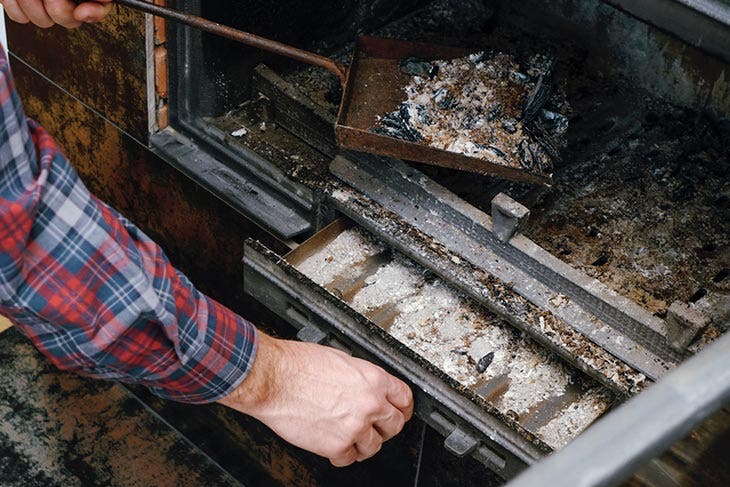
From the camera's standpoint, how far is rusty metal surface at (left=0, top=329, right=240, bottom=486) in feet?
10.2

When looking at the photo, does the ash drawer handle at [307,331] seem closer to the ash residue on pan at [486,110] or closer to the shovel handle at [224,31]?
the ash residue on pan at [486,110]

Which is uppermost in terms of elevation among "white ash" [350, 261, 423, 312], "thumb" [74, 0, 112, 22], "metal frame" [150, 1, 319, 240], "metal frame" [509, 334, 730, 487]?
"metal frame" [509, 334, 730, 487]

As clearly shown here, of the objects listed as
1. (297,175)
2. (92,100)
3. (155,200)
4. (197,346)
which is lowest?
(155,200)

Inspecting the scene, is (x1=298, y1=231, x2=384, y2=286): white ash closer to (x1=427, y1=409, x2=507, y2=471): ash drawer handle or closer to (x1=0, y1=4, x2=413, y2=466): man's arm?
(x1=0, y1=4, x2=413, y2=466): man's arm

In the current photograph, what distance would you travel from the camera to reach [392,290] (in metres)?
2.17

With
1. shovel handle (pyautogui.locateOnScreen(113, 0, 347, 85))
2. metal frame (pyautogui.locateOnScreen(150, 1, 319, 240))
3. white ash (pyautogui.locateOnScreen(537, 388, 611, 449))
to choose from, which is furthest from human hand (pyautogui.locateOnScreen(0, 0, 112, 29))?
white ash (pyautogui.locateOnScreen(537, 388, 611, 449))

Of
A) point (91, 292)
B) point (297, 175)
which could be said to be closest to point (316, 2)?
point (297, 175)

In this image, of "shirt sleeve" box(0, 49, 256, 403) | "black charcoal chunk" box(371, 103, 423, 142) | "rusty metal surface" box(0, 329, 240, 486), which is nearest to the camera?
"shirt sleeve" box(0, 49, 256, 403)

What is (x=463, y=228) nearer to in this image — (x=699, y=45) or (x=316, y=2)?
(x=316, y=2)

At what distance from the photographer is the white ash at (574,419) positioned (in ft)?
6.13

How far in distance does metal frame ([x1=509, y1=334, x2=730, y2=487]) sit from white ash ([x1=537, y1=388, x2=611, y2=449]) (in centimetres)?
107

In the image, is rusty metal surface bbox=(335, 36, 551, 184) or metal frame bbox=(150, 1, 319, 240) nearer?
rusty metal surface bbox=(335, 36, 551, 184)

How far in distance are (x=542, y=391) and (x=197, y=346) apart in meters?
0.72

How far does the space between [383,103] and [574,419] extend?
866 millimetres
